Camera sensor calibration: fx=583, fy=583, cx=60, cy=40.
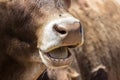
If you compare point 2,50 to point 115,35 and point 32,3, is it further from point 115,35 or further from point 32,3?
point 115,35

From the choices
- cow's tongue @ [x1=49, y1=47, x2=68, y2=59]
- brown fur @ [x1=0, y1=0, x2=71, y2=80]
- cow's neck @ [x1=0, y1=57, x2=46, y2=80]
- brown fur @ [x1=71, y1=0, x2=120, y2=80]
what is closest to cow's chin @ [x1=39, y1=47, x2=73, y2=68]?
cow's tongue @ [x1=49, y1=47, x2=68, y2=59]

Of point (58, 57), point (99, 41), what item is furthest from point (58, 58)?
point (99, 41)

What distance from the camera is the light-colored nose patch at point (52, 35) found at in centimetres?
351

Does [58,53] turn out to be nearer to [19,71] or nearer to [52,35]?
[52,35]

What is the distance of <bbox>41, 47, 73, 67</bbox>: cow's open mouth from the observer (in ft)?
12.0

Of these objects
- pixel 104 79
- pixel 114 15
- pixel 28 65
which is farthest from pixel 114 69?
pixel 28 65

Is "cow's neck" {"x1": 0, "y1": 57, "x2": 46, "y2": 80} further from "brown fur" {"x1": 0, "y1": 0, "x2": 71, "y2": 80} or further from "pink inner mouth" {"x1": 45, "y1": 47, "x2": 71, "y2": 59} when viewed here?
"pink inner mouth" {"x1": 45, "y1": 47, "x2": 71, "y2": 59}

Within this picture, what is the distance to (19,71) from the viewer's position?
421cm

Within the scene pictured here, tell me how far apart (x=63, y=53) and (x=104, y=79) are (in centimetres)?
177

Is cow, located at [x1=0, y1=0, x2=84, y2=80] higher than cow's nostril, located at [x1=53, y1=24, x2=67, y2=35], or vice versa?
cow's nostril, located at [x1=53, y1=24, x2=67, y2=35]

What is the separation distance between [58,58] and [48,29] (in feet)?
0.71

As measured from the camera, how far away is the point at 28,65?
416 centimetres

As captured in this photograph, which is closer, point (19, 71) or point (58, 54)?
point (58, 54)

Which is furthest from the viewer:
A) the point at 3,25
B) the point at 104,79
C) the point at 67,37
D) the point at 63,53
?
the point at 104,79
